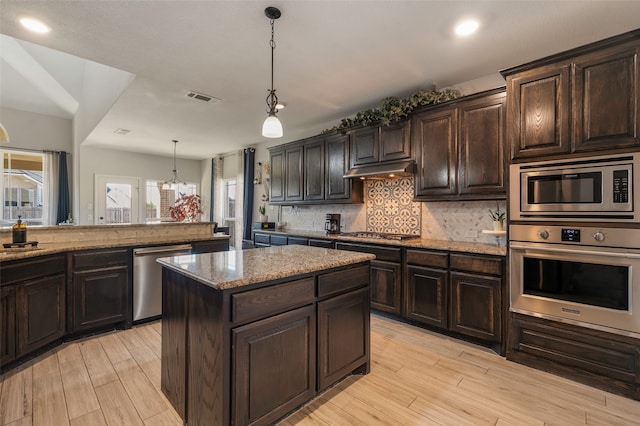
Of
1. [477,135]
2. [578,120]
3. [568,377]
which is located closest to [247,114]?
[477,135]

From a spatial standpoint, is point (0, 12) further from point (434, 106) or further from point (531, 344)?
point (531, 344)

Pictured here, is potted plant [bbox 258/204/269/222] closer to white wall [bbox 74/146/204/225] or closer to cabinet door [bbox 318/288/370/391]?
white wall [bbox 74/146/204/225]

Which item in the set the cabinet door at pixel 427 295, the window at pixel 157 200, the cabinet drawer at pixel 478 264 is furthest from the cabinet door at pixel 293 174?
the window at pixel 157 200

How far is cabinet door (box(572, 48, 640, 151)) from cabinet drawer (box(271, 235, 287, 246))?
3589mm

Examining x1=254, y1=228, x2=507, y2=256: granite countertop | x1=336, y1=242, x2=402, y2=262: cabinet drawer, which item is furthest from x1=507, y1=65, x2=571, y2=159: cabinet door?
x1=336, y1=242, x2=402, y2=262: cabinet drawer

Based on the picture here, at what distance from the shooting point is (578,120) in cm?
219

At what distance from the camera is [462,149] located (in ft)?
9.77

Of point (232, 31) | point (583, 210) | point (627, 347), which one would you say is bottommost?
point (627, 347)

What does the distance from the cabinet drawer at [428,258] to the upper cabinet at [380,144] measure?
1120 mm

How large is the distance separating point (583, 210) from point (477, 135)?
1094 mm

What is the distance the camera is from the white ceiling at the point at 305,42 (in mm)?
2043

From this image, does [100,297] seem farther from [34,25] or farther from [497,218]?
[497,218]

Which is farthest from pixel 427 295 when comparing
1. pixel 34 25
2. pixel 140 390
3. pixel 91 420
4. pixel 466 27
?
pixel 34 25

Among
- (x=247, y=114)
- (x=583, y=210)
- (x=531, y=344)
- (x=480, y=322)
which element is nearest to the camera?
(x=583, y=210)
